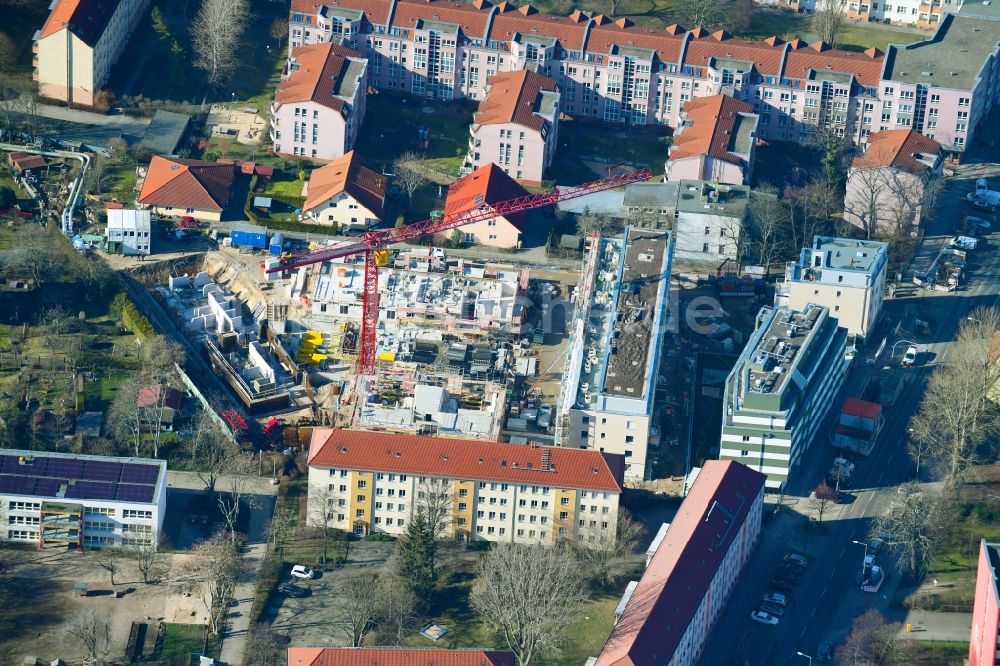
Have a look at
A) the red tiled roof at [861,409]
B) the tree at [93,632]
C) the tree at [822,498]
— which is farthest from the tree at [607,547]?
the tree at [93,632]

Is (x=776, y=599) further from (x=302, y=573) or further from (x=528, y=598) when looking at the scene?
(x=302, y=573)

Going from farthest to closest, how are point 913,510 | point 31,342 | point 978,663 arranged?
point 31,342 → point 913,510 → point 978,663

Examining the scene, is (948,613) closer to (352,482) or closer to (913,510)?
(913,510)

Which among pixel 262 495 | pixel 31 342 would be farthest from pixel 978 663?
pixel 31 342

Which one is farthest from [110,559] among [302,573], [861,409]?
[861,409]

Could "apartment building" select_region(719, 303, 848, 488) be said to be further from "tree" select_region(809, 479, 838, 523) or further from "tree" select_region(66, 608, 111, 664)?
"tree" select_region(66, 608, 111, 664)

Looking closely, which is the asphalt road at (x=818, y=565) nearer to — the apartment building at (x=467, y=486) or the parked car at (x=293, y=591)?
the apartment building at (x=467, y=486)
